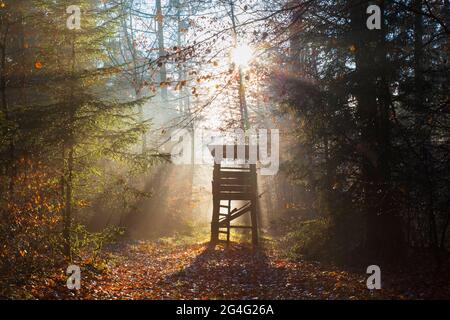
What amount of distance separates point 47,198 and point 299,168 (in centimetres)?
747

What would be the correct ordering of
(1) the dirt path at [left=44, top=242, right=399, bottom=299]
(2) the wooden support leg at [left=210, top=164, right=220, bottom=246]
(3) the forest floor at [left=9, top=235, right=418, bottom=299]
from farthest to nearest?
1. (2) the wooden support leg at [left=210, top=164, right=220, bottom=246]
2. (1) the dirt path at [left=44, top=242, right=399, bottom=299]
3. (3) the forest floor at [left=9, top=235, right=418, bottom=299]

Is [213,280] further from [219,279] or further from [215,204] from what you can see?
[215,204]

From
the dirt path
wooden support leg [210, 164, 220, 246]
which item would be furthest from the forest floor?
wooden support leg [210, 164, 220, 246]

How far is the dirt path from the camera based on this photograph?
898cm

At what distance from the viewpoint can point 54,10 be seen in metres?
11.3

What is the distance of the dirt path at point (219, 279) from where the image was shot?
898 centimetres

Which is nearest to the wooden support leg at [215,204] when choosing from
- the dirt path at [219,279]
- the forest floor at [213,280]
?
the forest floor at [213,280]

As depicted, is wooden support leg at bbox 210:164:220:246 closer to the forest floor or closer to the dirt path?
the forest floor

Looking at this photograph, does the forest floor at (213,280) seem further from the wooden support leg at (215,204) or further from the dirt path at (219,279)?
the wooden support leg at (215,204)

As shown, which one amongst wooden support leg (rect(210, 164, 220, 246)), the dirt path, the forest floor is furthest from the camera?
wooden support leg (rect(210, 164, 220, 246))

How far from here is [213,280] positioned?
10.9m

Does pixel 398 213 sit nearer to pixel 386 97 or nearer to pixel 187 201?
pixel 386 97

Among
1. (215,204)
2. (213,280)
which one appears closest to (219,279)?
(213,280)

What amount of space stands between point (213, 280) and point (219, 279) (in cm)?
18
